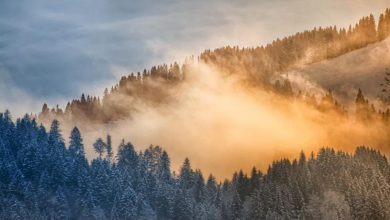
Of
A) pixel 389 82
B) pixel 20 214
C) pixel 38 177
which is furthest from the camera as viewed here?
pixel 38 177

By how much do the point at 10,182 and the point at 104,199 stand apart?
96.3 feet

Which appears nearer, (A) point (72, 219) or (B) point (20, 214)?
(B) point (20, 214)

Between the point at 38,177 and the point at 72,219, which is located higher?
the point at 38,177

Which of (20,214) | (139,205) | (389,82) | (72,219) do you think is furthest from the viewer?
(139,205)

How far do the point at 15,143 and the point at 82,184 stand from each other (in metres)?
29.2

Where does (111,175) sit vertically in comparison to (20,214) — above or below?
above

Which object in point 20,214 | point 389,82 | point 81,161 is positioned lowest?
point 389,82

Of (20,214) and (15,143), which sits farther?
(15,143)

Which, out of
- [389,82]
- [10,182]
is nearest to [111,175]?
[10,182]

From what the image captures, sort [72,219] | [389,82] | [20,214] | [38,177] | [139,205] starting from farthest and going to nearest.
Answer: [139,205] → [38,177] → [72,219] → [20,214] → [389,82]

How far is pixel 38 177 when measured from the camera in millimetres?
177125

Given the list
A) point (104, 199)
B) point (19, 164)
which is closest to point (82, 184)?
point (104, 199)

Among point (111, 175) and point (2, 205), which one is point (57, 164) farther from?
point (2, 205)

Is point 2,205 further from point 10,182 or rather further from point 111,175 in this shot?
point 111,175
